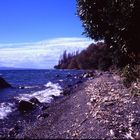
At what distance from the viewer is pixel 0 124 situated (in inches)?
760

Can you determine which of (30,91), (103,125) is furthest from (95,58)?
(103,125)

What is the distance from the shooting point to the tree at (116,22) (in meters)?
21.5

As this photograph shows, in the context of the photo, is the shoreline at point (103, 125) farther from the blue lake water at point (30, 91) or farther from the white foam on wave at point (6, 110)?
the blue lake water at point (30, 91)

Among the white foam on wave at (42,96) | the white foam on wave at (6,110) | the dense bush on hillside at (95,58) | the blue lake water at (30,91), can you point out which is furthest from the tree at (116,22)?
the dense bush on hillside at (95,58)

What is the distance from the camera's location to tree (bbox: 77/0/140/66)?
21.5 meters

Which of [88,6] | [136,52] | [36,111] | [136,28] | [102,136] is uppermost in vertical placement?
[88,6]

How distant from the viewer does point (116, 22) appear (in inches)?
883

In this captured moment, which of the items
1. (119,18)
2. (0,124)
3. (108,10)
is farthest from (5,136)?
(108,10)

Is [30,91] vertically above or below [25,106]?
below

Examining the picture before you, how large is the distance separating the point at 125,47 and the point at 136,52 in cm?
112

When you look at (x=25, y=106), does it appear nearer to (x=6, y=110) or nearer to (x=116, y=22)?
(x=6, y=110)

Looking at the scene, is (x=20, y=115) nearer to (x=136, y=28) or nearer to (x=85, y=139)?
(x=136, y=28)

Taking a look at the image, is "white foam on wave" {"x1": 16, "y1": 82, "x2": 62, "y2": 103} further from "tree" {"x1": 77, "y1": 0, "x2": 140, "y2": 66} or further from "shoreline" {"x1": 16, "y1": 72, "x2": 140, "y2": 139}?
"shoreline" {"x1": 16, "y1": 72, "x2": 140, "y2": 139}

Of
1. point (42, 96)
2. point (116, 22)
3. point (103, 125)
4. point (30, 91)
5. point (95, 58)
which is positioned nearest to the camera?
point (103, 125)
